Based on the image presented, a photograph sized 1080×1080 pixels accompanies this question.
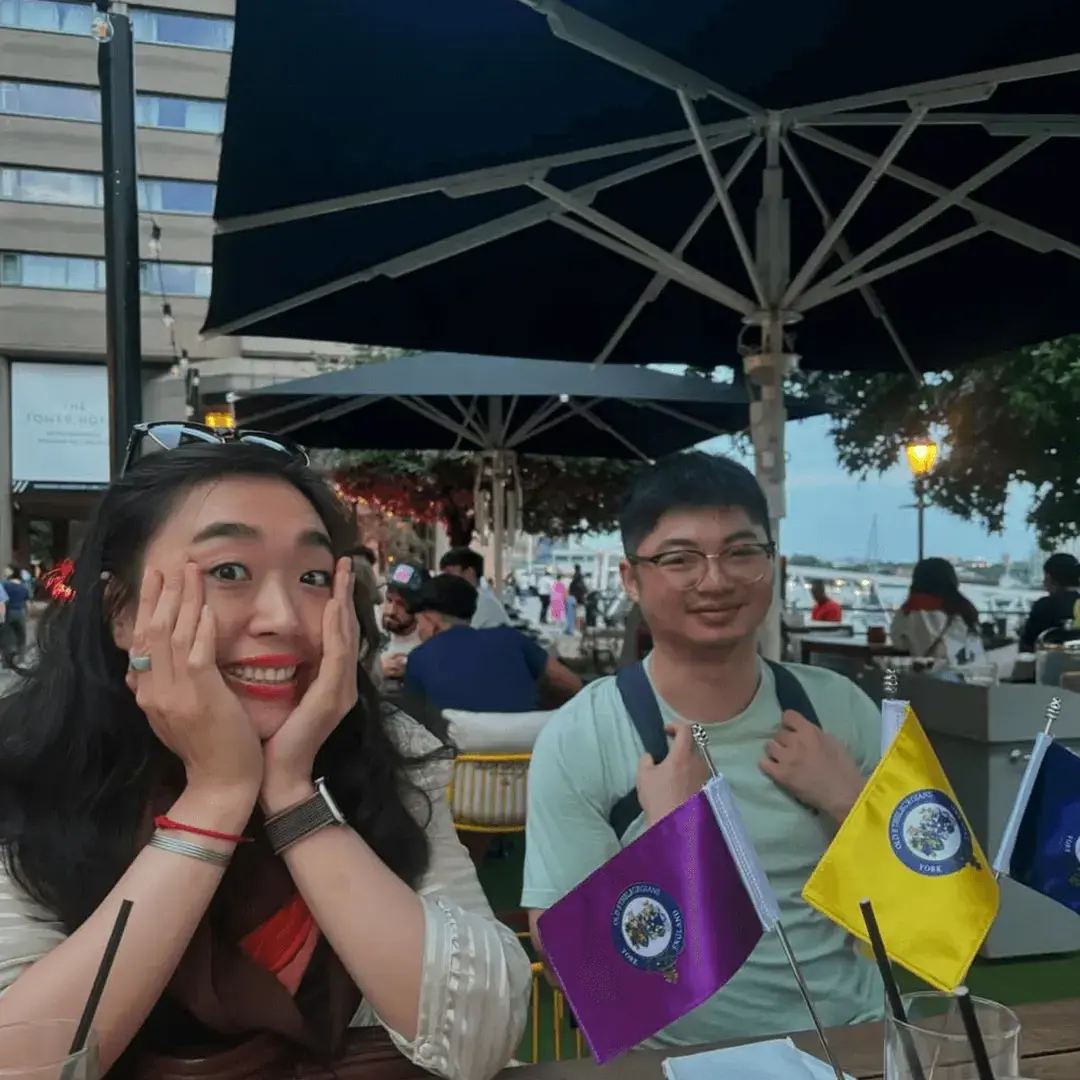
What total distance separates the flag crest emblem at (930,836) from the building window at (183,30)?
36209mm

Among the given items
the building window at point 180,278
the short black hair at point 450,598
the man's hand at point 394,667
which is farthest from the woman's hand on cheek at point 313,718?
the building window at point 180,278

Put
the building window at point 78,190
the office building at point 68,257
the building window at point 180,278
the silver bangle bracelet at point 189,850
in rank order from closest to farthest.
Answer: the silver bangle bracelet at point 189,850
the office building at point 68,257
the building window at point 78,190
the building window at point 180,278

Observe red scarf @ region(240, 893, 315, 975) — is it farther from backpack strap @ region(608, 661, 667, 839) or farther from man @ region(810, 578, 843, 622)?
man @ region(810, 578, 843, 622)

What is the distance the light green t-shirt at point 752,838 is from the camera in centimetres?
202

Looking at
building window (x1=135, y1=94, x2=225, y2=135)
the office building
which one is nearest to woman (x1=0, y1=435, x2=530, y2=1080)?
the office building

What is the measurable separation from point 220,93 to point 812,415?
3127cm

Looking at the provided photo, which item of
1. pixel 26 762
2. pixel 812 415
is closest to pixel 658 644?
pixel 26 762

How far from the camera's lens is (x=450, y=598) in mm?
4711

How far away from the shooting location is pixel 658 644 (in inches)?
85.5

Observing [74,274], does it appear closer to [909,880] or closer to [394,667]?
[394,667]

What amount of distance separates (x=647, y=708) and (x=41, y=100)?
3628 cm

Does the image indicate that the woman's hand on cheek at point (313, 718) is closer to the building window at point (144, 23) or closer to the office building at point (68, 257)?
the office building at point (68, 257)

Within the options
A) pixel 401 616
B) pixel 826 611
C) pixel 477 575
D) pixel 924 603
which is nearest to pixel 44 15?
pixel 826 611

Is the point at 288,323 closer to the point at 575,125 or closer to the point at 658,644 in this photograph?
the point at 575,125
